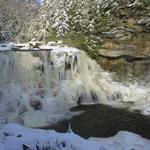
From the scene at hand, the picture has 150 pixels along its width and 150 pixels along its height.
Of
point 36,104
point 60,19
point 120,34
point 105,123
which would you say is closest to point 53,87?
point 36,104

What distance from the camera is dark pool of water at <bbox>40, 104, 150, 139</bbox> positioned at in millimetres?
11445

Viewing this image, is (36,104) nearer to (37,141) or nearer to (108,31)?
(108,31)

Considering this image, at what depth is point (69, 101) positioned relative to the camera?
49.5ft

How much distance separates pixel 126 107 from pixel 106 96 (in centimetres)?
152

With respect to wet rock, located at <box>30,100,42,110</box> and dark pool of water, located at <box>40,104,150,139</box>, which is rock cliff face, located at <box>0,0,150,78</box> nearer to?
dark pool of water, located at <box>40,104,150,139</box>

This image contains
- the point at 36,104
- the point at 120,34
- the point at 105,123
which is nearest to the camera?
the point at 105,123

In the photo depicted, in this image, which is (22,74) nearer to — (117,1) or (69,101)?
(69,101)

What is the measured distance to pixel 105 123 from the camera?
40.6 feet

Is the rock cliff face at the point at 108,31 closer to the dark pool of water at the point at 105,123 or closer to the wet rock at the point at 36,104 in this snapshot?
the dark pool of water at the point at 105,123

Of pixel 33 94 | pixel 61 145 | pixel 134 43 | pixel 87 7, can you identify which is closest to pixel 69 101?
pixel 33 94

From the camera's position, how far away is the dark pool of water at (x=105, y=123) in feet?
37.6

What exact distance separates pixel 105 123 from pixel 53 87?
360cm

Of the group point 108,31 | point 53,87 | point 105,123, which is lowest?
point 105,123

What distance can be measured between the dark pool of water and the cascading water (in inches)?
32.0
